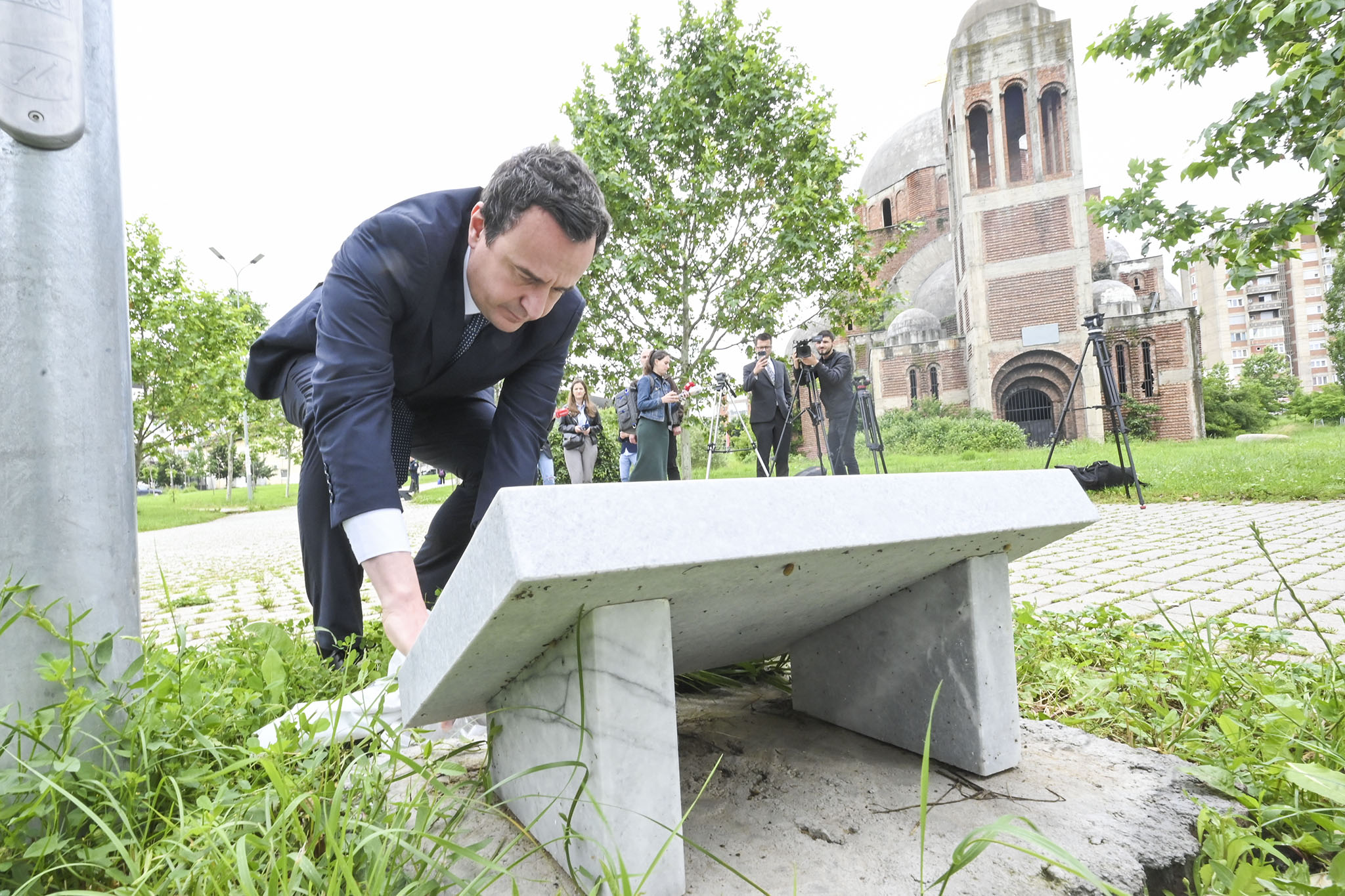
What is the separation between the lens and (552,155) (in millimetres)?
1576

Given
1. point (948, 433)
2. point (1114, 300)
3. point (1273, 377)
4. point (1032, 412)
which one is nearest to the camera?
point (948, 433)

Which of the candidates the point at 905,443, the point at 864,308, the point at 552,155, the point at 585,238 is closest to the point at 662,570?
the point at 585,238

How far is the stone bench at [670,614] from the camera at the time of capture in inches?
30.1

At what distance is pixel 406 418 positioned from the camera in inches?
82.9

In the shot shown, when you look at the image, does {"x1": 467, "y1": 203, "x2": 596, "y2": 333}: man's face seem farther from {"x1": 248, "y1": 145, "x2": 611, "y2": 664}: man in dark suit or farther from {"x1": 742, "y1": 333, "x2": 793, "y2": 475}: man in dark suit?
{"x1": 742, "y1": 333, "x2": 793, "y2": 475}: man in dark suit

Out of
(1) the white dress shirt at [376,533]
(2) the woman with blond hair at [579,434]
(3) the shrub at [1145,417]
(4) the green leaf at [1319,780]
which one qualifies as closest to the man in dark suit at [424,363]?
(1) the white dress shirt at [376,533]

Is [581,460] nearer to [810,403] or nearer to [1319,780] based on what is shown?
[810,403]

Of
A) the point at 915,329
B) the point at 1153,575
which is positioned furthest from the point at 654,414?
the point at 915,329

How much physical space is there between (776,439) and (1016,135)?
24.2 m

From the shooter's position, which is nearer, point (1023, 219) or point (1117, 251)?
point (1023, 219)

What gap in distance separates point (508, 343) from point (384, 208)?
442 mm

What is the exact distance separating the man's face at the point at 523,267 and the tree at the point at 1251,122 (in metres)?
4.16

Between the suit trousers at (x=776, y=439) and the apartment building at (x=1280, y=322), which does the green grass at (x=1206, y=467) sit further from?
the apartment building at (x=1280, y=322)

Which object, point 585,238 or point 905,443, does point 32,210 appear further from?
point 905,443
